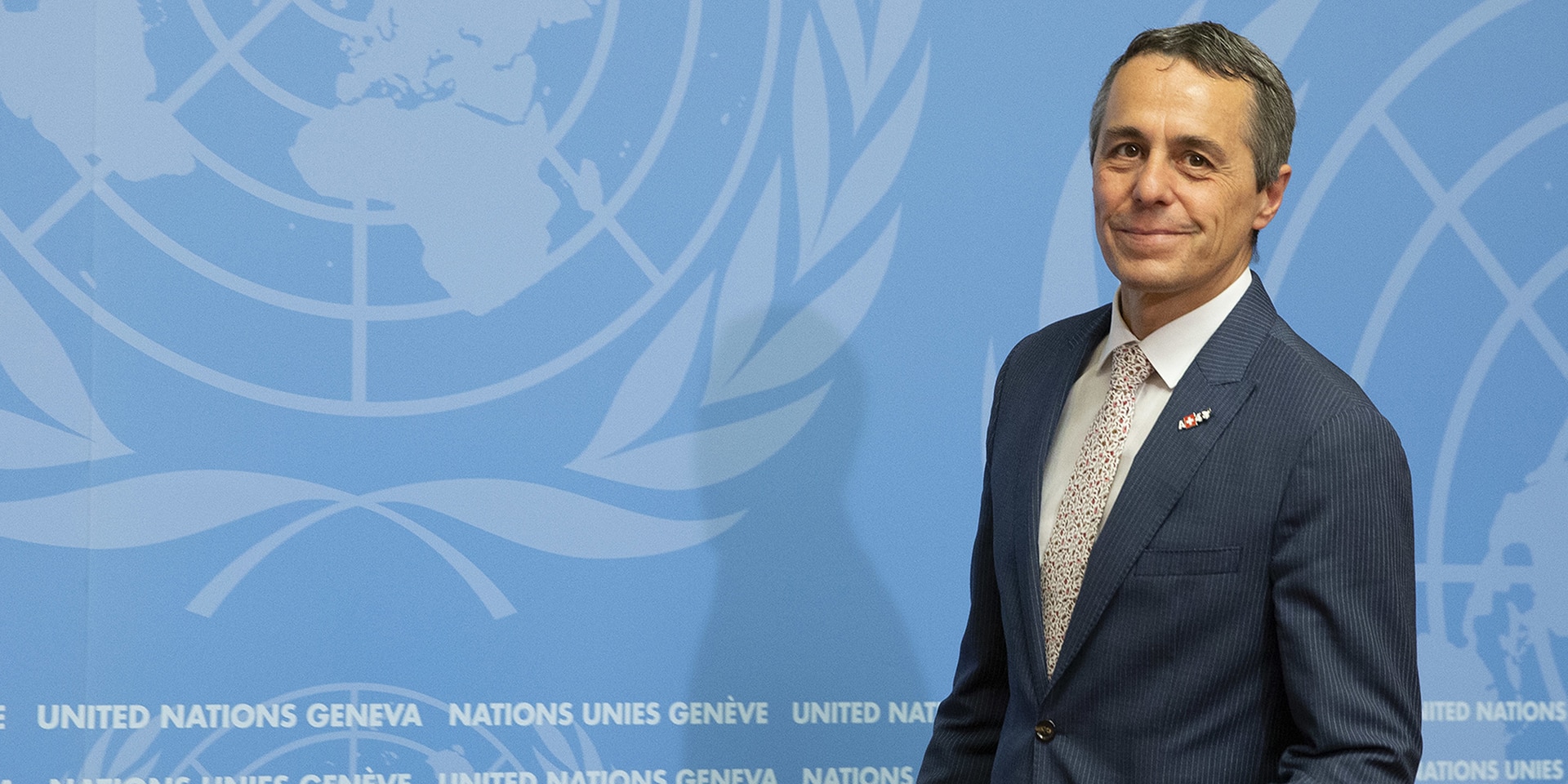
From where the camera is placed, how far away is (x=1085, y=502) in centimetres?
138

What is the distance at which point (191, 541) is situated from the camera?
6.81ft

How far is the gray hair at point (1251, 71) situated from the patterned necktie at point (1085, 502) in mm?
231

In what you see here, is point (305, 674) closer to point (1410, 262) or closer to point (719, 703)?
point (719, 703)

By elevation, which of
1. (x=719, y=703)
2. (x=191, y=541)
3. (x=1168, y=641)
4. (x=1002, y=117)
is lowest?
(x=1168, y=641)

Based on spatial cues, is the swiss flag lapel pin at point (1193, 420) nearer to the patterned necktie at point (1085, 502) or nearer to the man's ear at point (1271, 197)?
the patterned necktie at point (1085, 502)

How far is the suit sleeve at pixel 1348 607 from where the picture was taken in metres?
1.21

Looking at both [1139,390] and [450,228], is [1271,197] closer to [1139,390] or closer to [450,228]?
[1139,390]


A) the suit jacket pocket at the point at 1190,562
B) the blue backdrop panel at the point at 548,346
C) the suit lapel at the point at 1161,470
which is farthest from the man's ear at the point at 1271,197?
the blue backdrop panel at the point at 548,346

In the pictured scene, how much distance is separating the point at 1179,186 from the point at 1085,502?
0.32 meters

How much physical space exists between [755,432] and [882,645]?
40 centimetres

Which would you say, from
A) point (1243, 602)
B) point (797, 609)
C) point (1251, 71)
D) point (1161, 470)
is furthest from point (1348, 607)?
point (797, 609)

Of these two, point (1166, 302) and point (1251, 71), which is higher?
point (1251, 71)

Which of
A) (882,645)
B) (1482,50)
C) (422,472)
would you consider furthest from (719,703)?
(1482,50)

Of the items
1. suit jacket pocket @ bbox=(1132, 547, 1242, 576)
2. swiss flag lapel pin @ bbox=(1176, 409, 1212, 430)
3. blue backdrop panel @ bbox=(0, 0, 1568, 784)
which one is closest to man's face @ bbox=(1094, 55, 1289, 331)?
swiss flag lapel pin @ bbox=(1176, 409, 1212, 430)
